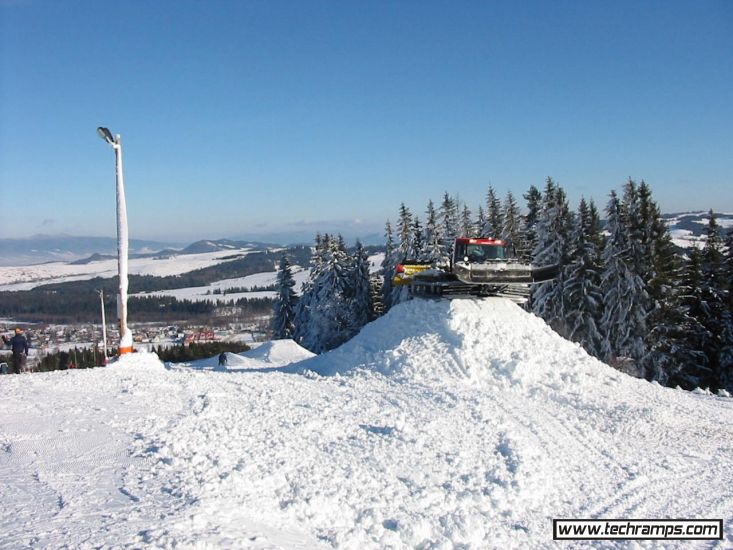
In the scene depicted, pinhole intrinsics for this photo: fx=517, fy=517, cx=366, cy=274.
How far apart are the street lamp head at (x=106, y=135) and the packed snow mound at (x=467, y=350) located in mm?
8679

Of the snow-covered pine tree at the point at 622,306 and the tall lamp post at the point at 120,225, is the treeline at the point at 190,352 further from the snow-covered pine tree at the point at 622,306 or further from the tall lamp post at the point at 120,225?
the tall lamp post at the point at 120,225

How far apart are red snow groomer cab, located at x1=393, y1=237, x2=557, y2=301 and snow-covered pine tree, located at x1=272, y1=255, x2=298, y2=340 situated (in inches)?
1195

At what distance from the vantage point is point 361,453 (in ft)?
27.2

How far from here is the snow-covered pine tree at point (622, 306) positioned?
27.6 metres

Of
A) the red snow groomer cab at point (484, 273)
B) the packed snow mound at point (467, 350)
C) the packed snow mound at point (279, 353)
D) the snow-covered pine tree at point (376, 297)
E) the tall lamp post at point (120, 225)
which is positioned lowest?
the packed snow mound at point (279, 353)

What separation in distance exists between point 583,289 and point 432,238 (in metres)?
16.1

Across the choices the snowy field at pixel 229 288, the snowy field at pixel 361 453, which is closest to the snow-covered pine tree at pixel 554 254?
the snowy field at pixel 361 453

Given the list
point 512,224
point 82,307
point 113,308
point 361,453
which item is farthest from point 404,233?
point 82,307

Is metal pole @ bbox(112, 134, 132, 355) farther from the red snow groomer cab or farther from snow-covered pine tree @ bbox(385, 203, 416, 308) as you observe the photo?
snow-covered pine tree @ bbox(385, 203, 416, 308)

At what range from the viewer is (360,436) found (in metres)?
9.06

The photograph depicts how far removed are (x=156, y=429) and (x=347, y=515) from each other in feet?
12.9

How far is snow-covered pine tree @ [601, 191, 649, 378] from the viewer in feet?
90.6

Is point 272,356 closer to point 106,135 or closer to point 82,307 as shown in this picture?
point 106,135

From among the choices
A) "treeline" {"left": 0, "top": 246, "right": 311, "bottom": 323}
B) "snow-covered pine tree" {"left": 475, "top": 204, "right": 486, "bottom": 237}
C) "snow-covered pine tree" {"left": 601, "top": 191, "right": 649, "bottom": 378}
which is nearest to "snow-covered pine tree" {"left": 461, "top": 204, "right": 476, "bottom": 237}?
"snow-covered pine tree" {"left": 475, "top": 204, "right": 486, "bottom": 237}
